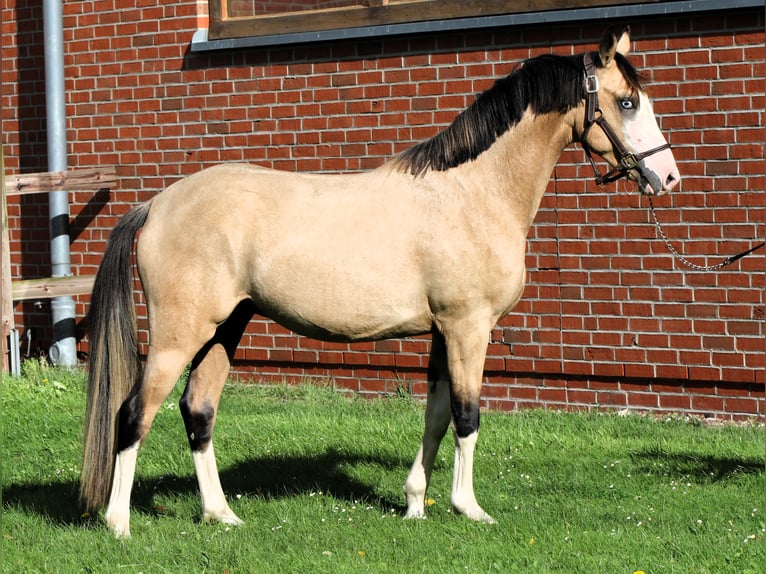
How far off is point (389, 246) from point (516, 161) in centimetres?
75

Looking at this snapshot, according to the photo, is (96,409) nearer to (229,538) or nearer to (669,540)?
(229,538)

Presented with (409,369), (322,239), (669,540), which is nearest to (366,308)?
(322,239)

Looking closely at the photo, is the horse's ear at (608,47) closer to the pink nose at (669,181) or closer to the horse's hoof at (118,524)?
the pink nose at (669,181)

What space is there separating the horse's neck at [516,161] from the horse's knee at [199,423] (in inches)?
69.1

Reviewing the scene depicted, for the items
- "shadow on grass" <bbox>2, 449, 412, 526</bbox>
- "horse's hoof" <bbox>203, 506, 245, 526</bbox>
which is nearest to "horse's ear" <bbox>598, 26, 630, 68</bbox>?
Answer: "shadow on grass" <bbox>2, 449, 412, 526</bbox>

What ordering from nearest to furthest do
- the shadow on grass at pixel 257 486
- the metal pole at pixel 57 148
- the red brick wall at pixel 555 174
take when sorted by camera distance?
the shadow on grass at pixel 257 486
the red brick wall at pixel 555 174
the metal pole at pixel 57 148

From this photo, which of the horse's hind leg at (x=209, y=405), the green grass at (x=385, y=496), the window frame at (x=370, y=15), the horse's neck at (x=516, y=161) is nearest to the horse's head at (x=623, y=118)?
the horse's neck at (x=516, y=161)

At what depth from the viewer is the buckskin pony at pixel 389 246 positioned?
5.26 metres

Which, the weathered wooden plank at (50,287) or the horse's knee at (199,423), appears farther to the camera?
the weathered wooden plank at (50,287)

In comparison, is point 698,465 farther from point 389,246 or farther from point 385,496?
point 389,246

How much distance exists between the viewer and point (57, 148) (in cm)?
984

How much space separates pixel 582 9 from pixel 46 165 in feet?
17.1

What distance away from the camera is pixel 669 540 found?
500cm

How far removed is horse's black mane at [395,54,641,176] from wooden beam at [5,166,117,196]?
490cm
